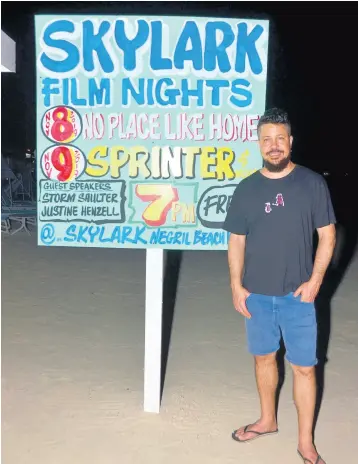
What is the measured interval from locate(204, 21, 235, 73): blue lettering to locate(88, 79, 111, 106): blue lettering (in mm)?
622

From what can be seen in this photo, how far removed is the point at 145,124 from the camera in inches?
150

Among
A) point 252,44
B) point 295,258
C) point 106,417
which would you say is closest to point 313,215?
point 295,258

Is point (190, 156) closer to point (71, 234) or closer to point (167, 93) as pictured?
point (167, 93)

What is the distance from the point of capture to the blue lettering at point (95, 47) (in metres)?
3.73

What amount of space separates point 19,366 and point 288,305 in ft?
8.65

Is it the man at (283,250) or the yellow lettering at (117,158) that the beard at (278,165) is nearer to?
the man at (283,250)

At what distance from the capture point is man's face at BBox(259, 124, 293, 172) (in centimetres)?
323

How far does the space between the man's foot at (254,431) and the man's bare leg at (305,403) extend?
0.99 feet

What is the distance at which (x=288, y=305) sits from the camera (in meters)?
3.31

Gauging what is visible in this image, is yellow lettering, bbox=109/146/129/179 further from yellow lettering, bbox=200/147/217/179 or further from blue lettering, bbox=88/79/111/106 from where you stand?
yellow lettering, bbox=200/147/217/179

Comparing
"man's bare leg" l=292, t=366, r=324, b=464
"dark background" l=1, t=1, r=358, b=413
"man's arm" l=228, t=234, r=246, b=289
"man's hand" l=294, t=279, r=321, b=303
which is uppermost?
"dark background" l=1, t=1, r=358, b=413

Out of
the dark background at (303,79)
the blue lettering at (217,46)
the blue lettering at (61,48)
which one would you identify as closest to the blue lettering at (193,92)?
the blue lettering at (217,46)

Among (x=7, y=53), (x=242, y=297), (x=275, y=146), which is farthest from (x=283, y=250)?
(x=7, y=53)

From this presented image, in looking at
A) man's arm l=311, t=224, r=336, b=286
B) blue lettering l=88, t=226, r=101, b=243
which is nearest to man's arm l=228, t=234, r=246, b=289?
man's arm l=311, t=224, r=336, b=286
